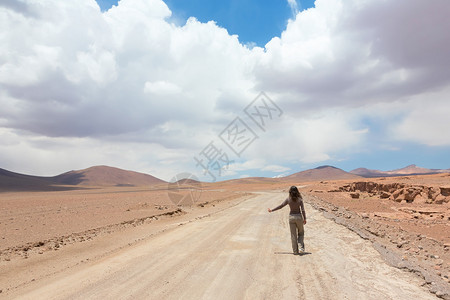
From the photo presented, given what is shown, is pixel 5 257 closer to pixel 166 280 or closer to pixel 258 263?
pixel 166 280

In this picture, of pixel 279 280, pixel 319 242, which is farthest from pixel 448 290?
pixel 319 242

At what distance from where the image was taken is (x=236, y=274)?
6.45m

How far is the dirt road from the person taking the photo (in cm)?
545

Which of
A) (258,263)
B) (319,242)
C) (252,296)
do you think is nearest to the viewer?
(252,296)

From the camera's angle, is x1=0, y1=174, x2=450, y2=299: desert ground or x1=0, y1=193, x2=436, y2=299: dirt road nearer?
x1=0, y1=193, x2=436, y2=299: dirt road

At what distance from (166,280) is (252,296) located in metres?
1.98

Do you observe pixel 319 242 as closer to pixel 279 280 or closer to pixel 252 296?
pixel 279 280

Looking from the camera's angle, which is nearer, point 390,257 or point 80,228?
point 390,257

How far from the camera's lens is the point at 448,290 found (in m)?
5.53

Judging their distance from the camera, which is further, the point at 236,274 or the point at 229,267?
the point at 229,267

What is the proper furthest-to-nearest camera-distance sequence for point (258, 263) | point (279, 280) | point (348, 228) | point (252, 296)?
point (348, 228) → point (258, 263) → point (279, 280) → point (252, 296)

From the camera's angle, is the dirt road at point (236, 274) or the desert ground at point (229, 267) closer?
the dirt road at point (236, 274)

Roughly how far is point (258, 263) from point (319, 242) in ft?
10.8

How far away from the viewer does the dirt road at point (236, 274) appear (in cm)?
545
